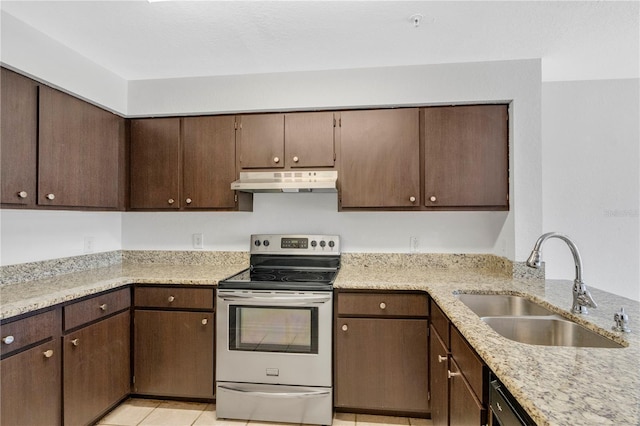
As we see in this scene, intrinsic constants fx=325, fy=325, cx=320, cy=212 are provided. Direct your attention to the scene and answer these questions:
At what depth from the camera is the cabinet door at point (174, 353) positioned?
216 cm

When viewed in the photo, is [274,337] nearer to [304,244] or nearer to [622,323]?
[304,244]

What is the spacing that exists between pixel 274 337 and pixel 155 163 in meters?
1.64

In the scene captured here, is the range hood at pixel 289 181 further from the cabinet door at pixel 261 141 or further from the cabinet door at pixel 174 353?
the cabinet door at pixel 174 353

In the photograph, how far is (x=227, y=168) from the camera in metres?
2.50

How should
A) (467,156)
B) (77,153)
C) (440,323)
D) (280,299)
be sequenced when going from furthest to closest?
(467,156), (77,153), (280,299), (440,323)

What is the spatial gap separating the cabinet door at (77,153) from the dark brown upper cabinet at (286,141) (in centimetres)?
96

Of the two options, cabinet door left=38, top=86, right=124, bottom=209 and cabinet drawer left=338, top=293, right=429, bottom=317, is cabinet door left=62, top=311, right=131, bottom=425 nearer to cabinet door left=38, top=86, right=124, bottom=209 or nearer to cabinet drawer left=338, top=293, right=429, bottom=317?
cabinet door left=38, top=86, right=124, bottom=209

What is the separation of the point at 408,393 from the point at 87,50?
303 centimetres

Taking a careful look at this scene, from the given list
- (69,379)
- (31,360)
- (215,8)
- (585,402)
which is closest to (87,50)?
(215,8)

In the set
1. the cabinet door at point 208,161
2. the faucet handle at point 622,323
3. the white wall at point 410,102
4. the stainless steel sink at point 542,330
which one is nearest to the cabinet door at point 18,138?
the white wall at point 410,102

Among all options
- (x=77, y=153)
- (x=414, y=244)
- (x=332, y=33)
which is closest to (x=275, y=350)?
(x=414, y=244)

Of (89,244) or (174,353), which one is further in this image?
(89,244)

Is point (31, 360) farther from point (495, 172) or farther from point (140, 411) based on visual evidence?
point (495, 172)

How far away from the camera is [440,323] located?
1749 millimetres
